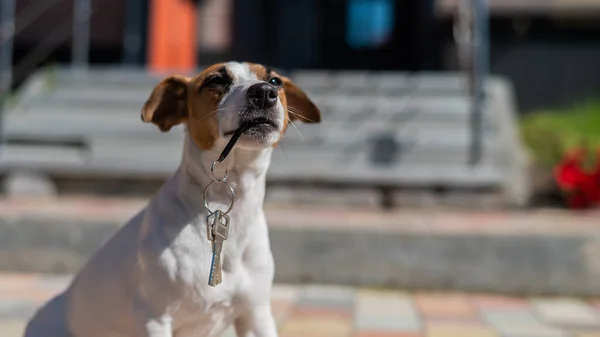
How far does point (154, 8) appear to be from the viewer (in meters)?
8.04

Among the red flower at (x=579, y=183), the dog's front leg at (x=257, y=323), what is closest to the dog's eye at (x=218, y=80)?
the dog's front leg at (x=257, y=323)

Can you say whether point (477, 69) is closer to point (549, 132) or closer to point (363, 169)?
point (363, 169)

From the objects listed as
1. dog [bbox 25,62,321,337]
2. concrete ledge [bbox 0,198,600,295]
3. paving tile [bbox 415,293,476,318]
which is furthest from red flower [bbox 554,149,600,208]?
dog [bbox 25,62,321,337]

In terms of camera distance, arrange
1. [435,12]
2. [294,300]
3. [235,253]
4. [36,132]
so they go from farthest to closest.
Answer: [435,12] → [36,132] → [294,300] → [235,253]

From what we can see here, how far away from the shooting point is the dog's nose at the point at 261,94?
5.68 feet

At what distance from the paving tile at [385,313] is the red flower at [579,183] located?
6.78 feet

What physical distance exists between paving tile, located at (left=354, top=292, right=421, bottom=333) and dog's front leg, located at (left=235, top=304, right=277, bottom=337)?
1.22 metres

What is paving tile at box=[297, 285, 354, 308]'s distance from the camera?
352 centimetres

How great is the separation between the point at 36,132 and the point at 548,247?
417 cm

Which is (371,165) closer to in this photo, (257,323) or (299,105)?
(299,105)

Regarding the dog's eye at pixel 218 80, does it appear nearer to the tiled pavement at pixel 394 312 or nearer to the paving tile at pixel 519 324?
the tiled pavement at pixel 394 312

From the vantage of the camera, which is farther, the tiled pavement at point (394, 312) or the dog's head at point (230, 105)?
the tiled pavement at point (394, 312)

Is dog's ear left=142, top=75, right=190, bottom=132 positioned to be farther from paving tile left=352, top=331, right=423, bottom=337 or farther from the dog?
paving tile left=352, top=331, right=423, bottom=337

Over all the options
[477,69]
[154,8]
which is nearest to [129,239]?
[477,69]
